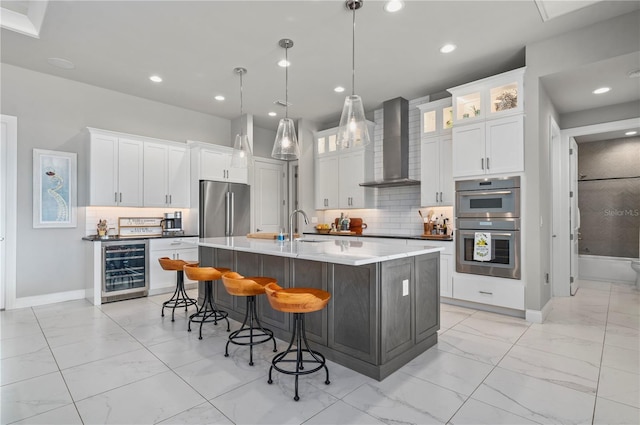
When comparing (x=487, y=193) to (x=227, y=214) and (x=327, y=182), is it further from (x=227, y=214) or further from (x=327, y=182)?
(x=227, y=214)

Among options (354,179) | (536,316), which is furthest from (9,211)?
(536,316)

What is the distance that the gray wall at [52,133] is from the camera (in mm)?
4383

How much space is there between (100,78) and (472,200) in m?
5.40

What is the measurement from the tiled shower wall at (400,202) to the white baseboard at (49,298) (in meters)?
4.66

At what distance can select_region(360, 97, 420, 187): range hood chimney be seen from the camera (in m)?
5.38

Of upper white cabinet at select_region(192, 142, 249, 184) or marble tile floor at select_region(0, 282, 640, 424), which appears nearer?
→ marble tile floor at select_region(0, 282, 640, 424)

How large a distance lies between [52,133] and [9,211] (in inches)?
46.8

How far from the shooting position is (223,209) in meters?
5.91

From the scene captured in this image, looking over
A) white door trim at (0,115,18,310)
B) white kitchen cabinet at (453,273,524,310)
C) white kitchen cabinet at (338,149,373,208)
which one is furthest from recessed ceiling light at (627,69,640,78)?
white door trim at (0,115,18,310)

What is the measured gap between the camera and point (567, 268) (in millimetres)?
4895

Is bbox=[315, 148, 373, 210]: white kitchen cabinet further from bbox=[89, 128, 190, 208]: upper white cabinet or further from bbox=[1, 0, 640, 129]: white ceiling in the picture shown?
bbox=[89, 128, 190, 208]: upper white cabinet

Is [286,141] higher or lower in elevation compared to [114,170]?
higher

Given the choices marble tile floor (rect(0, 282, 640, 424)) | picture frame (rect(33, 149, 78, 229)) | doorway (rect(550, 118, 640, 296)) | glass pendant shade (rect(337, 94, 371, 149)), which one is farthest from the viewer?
doorway (rect(550, 118, 640, 296))

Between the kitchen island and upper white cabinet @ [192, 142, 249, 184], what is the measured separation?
9.86ft
